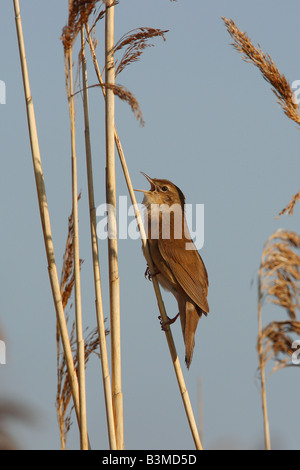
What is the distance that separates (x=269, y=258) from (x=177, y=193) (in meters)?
1.87

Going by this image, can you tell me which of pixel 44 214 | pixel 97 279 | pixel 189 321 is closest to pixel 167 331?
pixel 97 279

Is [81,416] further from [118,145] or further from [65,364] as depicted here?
[118,145]

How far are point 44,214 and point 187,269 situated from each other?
4.58 feet

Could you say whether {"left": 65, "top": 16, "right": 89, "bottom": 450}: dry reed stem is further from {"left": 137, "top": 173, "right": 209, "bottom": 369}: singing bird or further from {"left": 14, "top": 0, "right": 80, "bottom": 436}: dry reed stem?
{"left": 137, "top": 173, "right": 209, "bottom": 369}: singing bird

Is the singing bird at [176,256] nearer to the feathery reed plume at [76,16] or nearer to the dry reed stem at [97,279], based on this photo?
the dry reed stem at [97,279]

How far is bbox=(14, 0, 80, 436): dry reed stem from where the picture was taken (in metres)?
2.58

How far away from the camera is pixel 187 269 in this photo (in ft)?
12.4

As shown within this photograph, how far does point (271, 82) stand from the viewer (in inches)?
115

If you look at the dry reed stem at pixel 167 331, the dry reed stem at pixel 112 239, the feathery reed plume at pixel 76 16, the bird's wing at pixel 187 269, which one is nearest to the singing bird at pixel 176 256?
the bird's wing at pixel 187 269

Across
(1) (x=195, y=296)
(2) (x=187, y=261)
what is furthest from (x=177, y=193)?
(1) (x=195, y=296)

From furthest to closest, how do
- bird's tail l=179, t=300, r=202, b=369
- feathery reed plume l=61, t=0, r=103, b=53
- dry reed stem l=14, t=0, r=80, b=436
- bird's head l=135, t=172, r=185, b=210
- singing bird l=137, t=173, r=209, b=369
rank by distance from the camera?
bird's head l=135, t=172, r=185, b=210 → singing bird l=137, t=173, r=209, b=369 → bird's tail l=179, t=300, r=202, b=369 → dry reed stem l=14, t=0, r=80, b=436 → feathery reed plume l=61, t=0, r=103, b=53

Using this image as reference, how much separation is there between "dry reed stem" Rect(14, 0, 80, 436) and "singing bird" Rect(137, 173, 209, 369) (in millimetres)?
820

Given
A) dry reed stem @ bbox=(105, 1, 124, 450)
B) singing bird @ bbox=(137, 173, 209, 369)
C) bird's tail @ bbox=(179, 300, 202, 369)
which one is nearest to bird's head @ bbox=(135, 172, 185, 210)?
singing bird @ bbox=(137, 173, 209, 369)

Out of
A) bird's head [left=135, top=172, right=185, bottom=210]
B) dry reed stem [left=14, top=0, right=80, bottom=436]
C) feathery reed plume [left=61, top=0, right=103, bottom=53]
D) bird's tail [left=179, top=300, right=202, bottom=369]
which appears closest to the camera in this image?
feathery reed plume [left=61, top=0, right=103, bottom=53]
